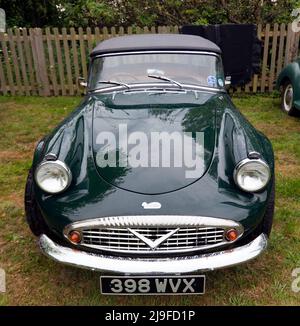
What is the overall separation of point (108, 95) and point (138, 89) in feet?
0.97

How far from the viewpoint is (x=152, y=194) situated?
2307 mm

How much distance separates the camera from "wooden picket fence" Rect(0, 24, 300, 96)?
24.9ft

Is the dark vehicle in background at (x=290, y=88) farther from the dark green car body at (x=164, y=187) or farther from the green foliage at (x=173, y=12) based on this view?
the dark green car body at (x=164, y=187)

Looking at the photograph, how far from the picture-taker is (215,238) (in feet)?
7.50

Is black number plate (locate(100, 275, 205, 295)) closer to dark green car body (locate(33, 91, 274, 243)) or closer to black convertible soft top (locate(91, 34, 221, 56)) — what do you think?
dark green car body (locate(33, 91, 274, 243))

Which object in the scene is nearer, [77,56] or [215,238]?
[215,238]

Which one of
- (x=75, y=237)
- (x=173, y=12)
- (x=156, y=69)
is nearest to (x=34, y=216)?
(x=75, y=237)

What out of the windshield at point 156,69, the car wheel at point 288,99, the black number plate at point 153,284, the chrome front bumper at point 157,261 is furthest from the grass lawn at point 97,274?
the car wheel at point 288,99

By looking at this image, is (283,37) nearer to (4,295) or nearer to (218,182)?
(218,182)

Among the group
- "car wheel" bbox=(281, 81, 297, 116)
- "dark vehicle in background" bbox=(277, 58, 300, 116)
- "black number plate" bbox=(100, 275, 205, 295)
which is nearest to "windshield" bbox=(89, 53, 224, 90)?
"black number plate" bbox=(100, 275, 205, 295)

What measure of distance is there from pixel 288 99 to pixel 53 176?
215 inches

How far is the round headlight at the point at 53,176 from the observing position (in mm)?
2404

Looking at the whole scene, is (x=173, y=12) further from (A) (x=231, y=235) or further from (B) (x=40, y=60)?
(A) (x=231, y=235)
